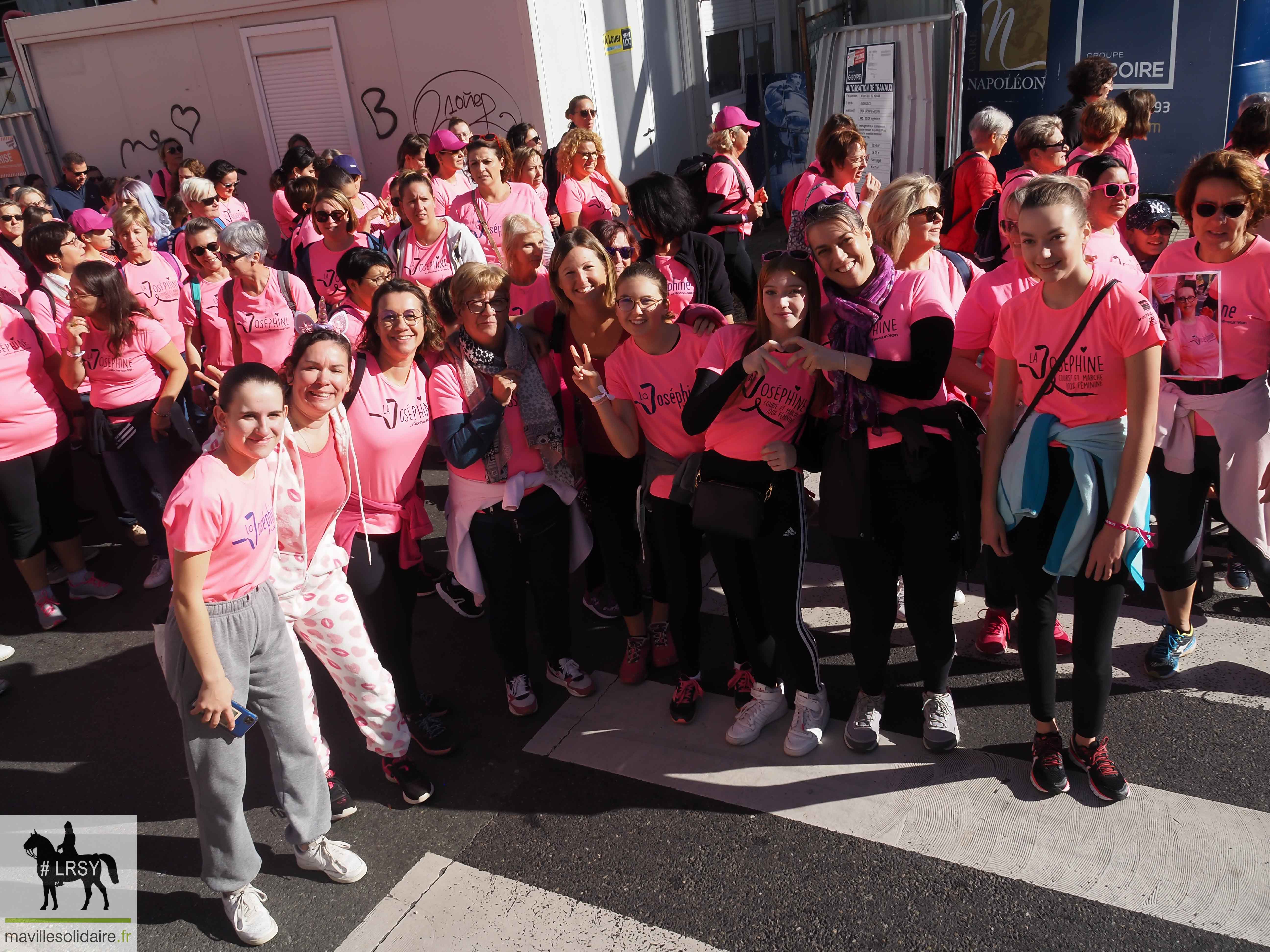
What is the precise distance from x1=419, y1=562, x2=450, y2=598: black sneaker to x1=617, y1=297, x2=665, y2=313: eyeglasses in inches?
86.9

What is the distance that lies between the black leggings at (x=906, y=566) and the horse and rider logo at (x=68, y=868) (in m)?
2.88

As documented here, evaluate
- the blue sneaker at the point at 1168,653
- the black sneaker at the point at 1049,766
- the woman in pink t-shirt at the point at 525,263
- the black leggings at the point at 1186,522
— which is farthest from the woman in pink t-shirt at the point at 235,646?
the black leggings at the point at 1186,522

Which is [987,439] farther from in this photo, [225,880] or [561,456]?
[225,880]

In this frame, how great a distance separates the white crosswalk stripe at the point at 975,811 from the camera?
289cm

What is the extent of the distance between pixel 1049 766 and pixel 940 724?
40 cm

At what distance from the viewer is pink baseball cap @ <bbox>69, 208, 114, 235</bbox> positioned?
23.1ft

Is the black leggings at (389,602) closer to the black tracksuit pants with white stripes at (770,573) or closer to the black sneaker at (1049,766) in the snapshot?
the black tracksuit pants with white stripes at (770,573)

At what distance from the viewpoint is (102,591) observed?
5.47 m

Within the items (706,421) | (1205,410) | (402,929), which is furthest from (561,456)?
(1205,410)

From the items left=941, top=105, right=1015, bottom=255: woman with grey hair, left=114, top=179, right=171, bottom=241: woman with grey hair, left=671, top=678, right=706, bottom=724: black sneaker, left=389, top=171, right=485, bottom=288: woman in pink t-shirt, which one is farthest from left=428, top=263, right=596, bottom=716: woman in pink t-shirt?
left=114, top=179, right=171, bottom=241: woman with grey hair

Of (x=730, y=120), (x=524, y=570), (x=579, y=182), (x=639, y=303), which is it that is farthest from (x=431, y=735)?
(x=730, y=120)

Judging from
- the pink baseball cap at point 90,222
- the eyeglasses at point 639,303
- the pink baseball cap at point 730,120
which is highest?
the pink baseball cap at point 730,120

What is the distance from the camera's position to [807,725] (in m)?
3.67

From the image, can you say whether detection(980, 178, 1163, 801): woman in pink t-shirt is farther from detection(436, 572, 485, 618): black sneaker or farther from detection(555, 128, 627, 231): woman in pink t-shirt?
detection(555, 128, 627, 231): woman in pink t-shirt
